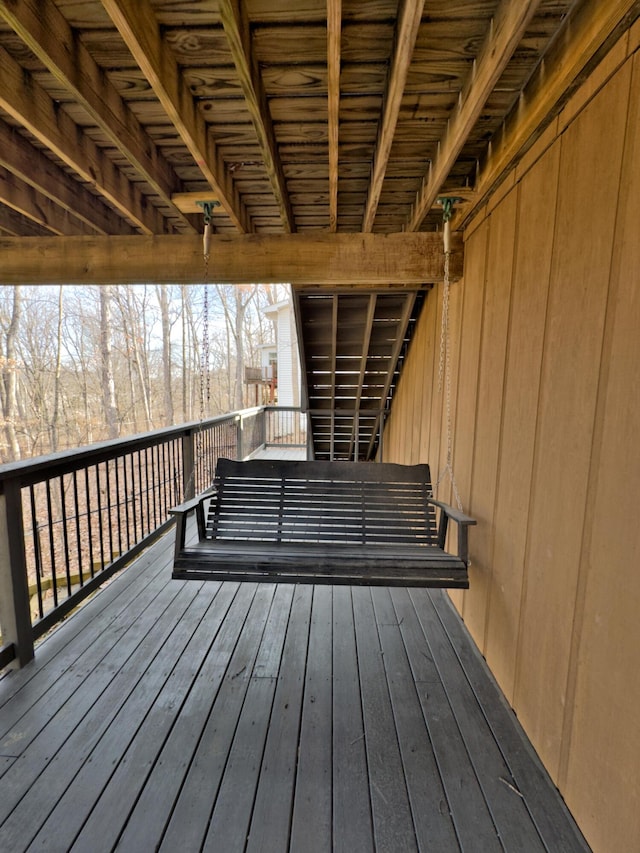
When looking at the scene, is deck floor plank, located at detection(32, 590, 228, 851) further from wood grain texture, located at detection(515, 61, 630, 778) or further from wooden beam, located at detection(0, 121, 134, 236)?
wooden beam, located at detection(0, 121, 134, 236)

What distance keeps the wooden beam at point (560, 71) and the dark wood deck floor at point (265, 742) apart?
230 centimetres

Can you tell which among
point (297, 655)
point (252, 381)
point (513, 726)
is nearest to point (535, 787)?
point (513, 726)

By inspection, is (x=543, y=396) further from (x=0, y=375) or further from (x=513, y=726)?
(x=0, y=375)

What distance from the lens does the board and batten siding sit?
1.01 metres

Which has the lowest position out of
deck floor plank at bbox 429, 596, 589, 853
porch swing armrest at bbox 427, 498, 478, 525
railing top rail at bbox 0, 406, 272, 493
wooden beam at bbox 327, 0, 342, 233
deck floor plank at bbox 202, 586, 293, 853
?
deck floor plank at bbox 202, 586, 293, 853

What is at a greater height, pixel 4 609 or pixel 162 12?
pixel 162 12

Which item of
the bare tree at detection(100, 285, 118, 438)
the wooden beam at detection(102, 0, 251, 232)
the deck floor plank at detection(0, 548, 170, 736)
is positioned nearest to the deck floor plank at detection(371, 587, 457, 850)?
the deck floor plank at detection(0, 548, 170, 736)

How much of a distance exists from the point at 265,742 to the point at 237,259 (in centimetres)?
246

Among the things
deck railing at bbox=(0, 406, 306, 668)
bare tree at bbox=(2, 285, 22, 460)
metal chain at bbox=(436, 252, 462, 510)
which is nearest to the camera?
deck railing at bbox=(0, 406, 306, 668)

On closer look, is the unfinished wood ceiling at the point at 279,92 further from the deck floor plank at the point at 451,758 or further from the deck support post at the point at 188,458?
the deck floor plank at the point at 451,758

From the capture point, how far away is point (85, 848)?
1.10 meters

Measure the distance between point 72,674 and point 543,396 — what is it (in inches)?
93.6

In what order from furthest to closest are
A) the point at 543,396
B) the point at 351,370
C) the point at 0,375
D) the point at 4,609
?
the point at 0,375, the point at 351,370, the point at 4,609, the point at 543,396

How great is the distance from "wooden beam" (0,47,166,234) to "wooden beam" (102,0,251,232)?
512mm
